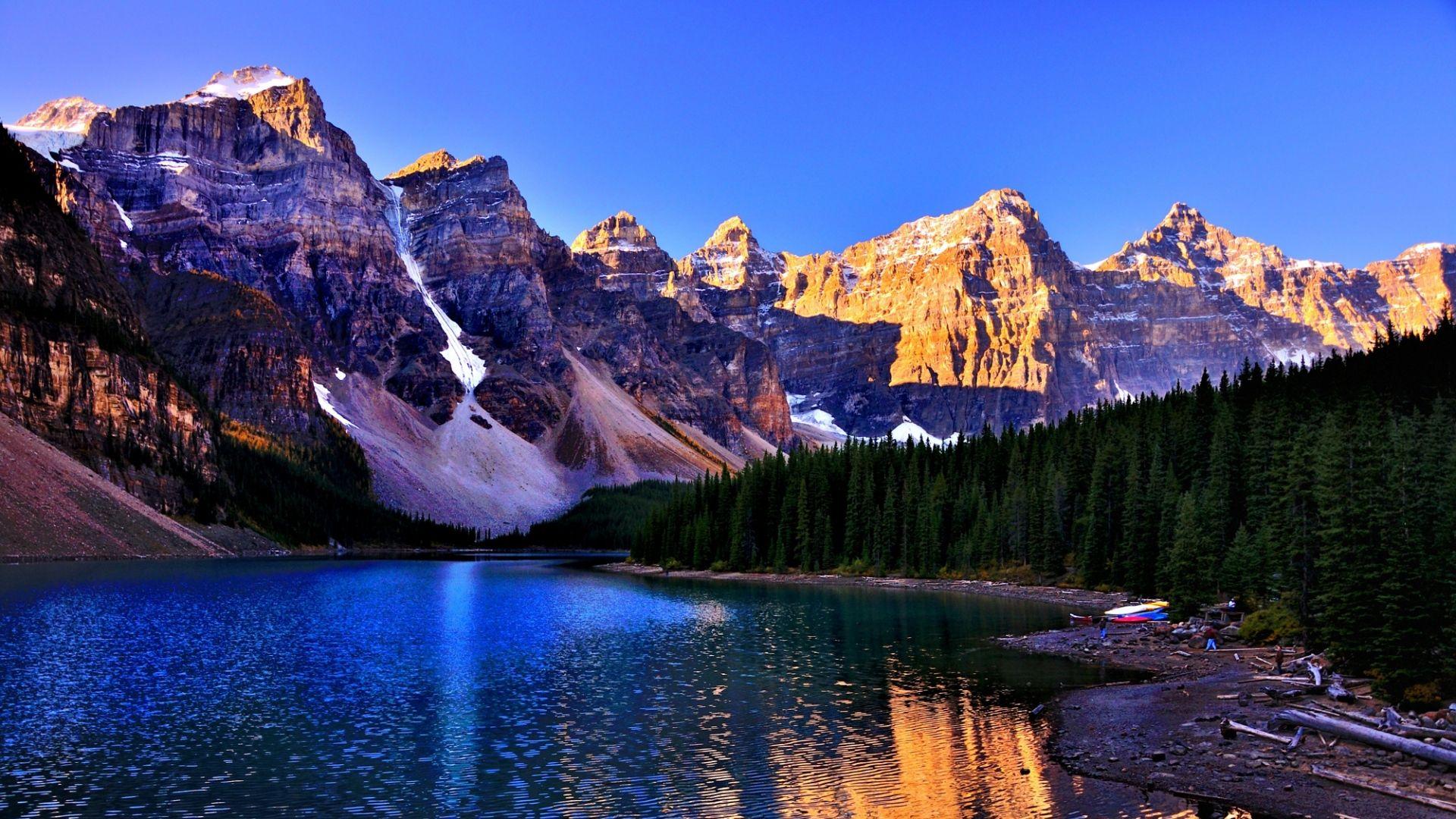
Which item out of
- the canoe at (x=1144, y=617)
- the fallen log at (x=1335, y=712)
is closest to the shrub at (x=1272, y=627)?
the canoe at (x=1144, y=617)

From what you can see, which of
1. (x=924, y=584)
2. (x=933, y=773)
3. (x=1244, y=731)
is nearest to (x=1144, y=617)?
(x=1244, y=731)

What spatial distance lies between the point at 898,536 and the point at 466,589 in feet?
174

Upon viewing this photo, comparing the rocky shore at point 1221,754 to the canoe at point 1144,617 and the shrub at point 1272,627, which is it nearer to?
the shrub at point 1272,627

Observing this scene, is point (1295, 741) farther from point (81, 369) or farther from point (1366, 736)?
point (81, 369)

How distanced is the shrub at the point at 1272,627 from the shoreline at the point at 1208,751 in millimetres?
1597

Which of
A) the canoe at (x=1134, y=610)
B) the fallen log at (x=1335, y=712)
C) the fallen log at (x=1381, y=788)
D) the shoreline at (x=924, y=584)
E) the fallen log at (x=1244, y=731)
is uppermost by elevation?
the fallen log at (x=1335, y=712)

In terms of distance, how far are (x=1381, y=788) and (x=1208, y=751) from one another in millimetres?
5442

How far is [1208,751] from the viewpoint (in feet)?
99.9

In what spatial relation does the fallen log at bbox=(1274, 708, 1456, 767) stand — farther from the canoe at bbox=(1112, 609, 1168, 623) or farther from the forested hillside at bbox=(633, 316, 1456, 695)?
the canoe at bbox=(1112, 609, 1168, 623)

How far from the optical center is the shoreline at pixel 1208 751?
25.4m

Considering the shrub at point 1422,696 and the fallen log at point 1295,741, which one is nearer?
the fallen log at point 1295,741

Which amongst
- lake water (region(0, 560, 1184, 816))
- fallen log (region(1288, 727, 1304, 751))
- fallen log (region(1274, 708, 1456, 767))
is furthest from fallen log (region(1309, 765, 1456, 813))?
lake water (region(0, 560, 1184, 816))

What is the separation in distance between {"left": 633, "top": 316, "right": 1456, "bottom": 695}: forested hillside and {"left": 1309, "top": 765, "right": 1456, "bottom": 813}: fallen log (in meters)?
8.32

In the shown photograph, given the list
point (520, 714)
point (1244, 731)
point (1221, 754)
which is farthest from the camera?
point (520, 714)
